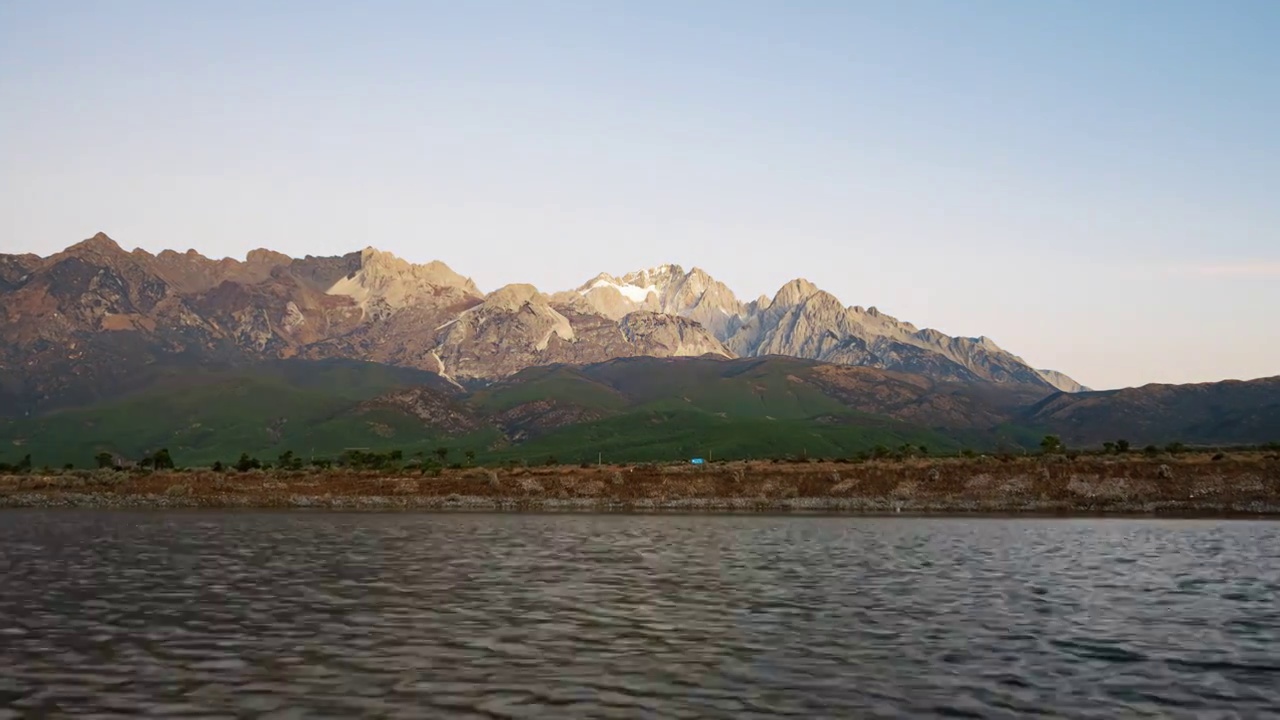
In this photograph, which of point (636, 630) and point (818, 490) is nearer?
point (636, 630)

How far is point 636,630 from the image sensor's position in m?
42.9

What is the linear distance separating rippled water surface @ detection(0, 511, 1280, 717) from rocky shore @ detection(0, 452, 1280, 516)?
271 feet

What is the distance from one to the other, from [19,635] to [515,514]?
4452 inches

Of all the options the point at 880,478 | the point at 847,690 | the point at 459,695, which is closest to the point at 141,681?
the point at 459,695

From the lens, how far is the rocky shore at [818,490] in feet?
538

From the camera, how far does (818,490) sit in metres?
184

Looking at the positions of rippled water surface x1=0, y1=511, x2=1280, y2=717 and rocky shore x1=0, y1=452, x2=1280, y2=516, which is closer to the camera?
rippled water surface x1=0, y1=511, x2=1280, y2=717

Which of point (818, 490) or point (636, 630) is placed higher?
point (818, 490)

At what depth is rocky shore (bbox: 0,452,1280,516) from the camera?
538ft

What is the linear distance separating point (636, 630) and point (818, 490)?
476 ft

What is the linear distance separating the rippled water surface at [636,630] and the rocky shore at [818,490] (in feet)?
271

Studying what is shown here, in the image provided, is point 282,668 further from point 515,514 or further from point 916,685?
point 515,514

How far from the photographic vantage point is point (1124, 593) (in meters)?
56.5

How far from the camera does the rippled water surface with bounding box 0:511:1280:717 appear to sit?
30156 millimetres
